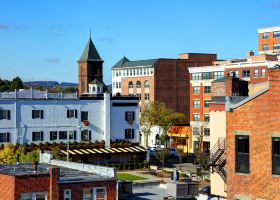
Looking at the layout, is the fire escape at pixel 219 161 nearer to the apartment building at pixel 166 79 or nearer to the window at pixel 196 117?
the window at pixel 196 117

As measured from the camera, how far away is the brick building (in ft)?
114

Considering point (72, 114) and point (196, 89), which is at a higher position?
point (196, 89)

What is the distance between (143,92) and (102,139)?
163ft

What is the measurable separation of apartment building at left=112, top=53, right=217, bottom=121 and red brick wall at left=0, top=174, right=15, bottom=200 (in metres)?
91.5

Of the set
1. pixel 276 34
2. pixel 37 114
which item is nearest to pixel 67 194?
pixel 37 114

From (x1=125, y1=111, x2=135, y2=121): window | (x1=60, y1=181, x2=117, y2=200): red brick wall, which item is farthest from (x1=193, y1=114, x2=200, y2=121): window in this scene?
(x1=60, y1=181, x2=117, y2=200): red brick wall

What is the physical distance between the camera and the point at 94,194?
3791 centimetres

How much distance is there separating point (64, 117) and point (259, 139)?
172 ft

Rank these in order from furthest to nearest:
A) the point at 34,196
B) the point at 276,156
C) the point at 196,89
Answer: the point at 196,89 < the point at 34,196 < the point at 276,156

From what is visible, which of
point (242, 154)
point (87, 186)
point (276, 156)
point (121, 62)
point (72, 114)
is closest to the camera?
point (276, 156)

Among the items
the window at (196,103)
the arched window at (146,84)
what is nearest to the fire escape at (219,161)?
the window at (196,103)

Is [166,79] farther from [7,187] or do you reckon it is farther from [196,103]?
[7,187]

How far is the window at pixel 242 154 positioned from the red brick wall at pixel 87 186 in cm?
1078

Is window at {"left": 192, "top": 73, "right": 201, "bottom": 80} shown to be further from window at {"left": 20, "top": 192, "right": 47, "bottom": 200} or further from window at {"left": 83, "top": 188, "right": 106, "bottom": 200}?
window at {"left": 20, "top": 192, "right": 47, "bottom": 200}
